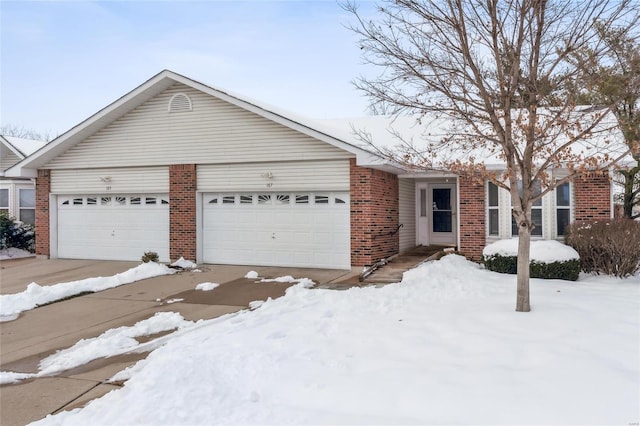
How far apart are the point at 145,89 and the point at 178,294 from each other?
23.6 feet

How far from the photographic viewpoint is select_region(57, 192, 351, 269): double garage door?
12.6 m

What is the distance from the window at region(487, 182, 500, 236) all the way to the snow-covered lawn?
5.24 meters

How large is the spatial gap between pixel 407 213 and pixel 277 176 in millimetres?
4666

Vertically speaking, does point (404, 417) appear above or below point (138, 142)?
below

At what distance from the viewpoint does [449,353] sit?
510 centimetres

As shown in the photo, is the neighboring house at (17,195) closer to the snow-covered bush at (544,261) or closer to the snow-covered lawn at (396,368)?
the snow-covered lawn at (396,368)

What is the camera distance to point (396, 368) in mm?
4734

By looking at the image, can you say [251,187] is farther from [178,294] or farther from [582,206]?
[582,206]

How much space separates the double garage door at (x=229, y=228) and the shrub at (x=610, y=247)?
18.3 ft

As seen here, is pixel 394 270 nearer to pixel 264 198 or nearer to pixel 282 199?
pixel 282 199

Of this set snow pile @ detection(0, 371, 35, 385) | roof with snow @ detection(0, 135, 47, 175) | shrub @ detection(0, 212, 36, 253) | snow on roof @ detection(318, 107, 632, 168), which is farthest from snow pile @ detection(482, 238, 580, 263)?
roof with snow @ detection(0, 135, 47, 175)

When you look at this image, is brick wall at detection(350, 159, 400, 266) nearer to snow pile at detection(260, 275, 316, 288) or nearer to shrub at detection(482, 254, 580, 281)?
snow pile at detection(260, 275, 316, 288)

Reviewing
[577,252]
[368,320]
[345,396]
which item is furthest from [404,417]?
[577,252]

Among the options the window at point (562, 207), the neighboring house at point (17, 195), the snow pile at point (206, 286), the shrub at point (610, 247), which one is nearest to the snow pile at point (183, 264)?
the snow pile at point (206, 286)
